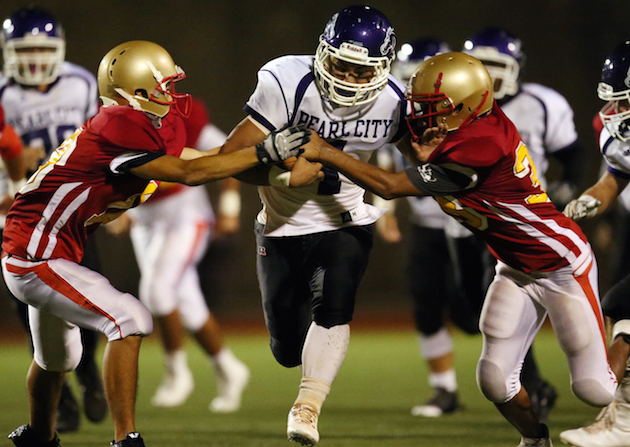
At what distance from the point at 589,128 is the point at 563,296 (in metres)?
7.54

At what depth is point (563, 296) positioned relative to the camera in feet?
10.6

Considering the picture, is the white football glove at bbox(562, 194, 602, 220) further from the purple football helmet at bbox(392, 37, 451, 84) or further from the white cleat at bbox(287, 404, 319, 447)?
the purple football helmet at bbox(392, 37, 451, 84)

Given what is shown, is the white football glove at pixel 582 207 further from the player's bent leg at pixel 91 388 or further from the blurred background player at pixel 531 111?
the player's bent leg at pixel 91 388

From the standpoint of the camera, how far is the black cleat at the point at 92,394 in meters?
4.32

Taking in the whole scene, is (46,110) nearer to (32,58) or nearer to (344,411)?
(32,58)

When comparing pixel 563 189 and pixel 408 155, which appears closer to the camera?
pixel 408 155

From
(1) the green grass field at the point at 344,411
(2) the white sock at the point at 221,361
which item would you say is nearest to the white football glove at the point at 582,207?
(1) the green grass field at the point at 344,411

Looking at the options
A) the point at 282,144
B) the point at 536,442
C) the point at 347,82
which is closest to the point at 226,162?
the point at 282,144

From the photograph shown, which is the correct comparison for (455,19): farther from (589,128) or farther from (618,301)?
(618,301)

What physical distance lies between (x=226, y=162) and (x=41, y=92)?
1968 mm

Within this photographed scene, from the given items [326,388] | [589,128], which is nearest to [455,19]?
[589,128]

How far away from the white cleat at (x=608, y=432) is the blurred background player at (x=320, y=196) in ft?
3.17

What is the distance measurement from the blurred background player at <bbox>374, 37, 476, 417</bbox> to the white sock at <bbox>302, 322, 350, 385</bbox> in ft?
5.62

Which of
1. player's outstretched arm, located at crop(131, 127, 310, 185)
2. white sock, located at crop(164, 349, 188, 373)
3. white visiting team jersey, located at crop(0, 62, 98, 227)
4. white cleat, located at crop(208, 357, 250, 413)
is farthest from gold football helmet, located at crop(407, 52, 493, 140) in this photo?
white sock, located at crop(164, 349, 188, 373)
